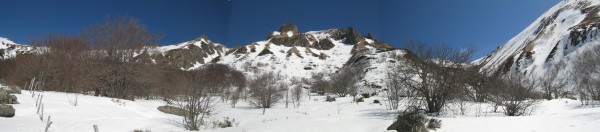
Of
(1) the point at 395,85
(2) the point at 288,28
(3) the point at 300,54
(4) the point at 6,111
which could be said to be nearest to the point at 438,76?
(1) the point at 395,85

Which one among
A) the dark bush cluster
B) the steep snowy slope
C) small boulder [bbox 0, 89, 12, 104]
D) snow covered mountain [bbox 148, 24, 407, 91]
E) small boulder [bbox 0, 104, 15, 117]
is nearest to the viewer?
the dark bush cluster

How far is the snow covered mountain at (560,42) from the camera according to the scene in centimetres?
7181

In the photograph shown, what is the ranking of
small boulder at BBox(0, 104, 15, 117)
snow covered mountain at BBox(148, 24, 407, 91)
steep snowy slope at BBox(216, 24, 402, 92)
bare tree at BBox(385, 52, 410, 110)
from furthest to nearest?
1. steep snowy slope at BBox(216, 24, 402, 92)
2. snow covered mountain at BBox(148, 24, 407, 91)
3. bare tree at BBox(385, 52, 410, 110)
4. small boulder at BBox(0, 104, 15, 117)

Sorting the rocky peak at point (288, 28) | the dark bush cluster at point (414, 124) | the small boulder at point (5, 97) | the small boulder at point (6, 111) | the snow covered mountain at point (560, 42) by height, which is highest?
the rocky peak at point (288, 28)

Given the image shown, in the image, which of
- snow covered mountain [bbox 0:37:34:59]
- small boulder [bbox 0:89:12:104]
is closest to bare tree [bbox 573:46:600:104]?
small boulder [bbox 0:89:12:104]

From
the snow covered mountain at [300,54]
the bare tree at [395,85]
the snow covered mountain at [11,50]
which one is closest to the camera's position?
the bare tree at [395,85]

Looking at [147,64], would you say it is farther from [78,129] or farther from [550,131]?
[550,131]

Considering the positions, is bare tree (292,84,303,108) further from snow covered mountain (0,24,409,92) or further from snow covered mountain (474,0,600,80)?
snow covered mountain (474,0,600,80)

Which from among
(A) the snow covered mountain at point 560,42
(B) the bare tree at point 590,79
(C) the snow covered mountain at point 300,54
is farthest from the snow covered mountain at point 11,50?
(A) the snow covered mountain at point 560,42

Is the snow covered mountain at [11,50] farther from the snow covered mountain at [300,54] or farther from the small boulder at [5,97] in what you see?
the small boulder at [5,97]

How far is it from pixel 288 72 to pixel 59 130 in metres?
86.3

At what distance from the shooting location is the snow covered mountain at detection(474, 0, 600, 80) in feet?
236

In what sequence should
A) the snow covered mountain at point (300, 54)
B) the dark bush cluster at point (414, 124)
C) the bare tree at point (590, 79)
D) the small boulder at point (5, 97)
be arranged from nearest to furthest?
the dark bush cluster at point (414, 124), the small boulder at point (5, 97), the bare tree at point (590, 79), the snow covered mountain at point (300, 54)

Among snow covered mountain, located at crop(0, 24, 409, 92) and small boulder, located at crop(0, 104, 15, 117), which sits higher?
snow covered mountain, located at crop(0, 24, 409, 92)
